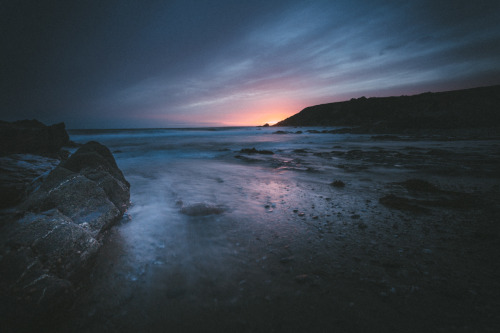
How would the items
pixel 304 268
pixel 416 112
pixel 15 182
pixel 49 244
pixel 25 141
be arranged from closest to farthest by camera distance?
pixel 49 244 < pixel 304 268 < pixel 15 182 < pixel 25 141 < pixel 416 112

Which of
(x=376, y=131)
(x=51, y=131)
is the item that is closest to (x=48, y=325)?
(x=51, y=131)

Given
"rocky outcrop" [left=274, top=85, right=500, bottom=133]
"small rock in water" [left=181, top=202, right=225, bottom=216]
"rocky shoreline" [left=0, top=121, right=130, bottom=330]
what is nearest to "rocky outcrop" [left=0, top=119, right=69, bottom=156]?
"rocky shoreline" [left=0, top=121, right=130, bottom=330]

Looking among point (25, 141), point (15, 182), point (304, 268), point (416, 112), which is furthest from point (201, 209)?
point (416, 112)

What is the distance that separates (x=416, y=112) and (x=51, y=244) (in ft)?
169

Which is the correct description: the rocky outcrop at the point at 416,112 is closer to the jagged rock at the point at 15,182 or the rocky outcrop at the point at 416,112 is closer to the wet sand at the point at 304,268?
the wet sand at the point at 304,268

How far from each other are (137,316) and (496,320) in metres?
2.99

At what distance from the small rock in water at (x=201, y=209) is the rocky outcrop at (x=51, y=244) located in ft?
3.99

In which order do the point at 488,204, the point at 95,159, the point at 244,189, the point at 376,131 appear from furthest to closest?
the point at 376,131
the point at 244,189
the point at 95,159
the point at 488,204

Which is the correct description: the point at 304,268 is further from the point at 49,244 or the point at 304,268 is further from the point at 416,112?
the point at 416,112

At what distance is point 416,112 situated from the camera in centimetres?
3750

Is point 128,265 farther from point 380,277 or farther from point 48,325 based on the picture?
point 380,277

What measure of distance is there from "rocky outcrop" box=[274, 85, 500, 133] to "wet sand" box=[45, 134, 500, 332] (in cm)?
2553

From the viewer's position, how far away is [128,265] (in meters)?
2.29

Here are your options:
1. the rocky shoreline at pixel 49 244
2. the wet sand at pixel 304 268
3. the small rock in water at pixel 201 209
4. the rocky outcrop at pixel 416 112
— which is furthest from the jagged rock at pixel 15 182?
the rocky outcrop at pixel 416 112
